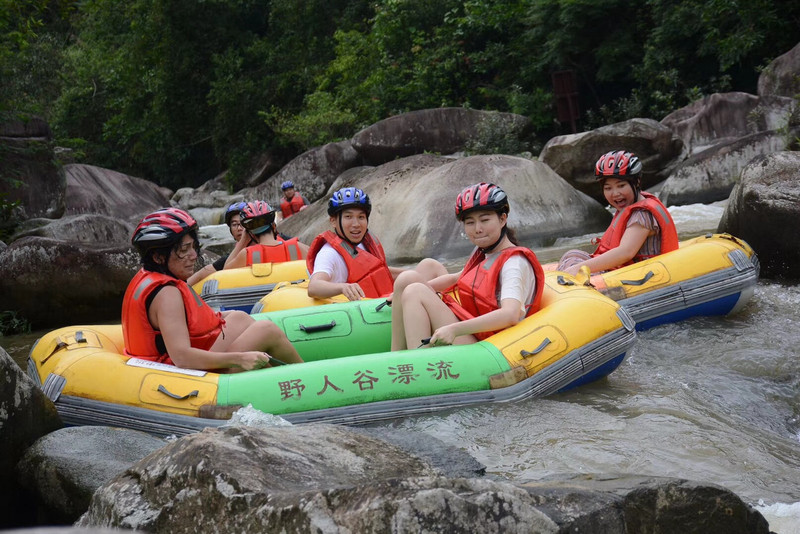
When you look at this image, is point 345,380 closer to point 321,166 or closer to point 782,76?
point 782,76

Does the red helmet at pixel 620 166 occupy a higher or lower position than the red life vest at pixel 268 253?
higher

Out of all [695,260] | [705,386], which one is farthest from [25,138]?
[705,386]

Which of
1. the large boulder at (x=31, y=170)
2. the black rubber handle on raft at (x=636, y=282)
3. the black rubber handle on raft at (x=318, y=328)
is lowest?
the black rubber handle on raft at (x=636, y=282)

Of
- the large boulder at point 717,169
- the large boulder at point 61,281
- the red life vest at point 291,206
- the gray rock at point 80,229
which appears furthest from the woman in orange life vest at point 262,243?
the large boulder at point 717,169

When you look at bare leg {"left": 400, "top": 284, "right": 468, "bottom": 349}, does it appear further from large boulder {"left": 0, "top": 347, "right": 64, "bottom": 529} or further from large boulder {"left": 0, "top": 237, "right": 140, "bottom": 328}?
large boulder {"left": 0, "top": 237, "right": 140, "bottom": 328}

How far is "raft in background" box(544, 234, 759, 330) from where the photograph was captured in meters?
6.12

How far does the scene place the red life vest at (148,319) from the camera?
4.24 meters

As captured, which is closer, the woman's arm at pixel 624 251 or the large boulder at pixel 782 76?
the woman's arm at pixel 624 251

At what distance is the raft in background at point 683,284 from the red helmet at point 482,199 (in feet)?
6.15

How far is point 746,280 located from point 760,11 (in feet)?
38.3

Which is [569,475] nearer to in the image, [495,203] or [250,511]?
[250,511]

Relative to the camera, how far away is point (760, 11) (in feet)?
52.6

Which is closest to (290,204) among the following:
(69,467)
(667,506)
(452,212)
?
(452,212)

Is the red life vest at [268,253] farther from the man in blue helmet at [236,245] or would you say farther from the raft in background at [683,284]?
the raft in background at [683,284]
